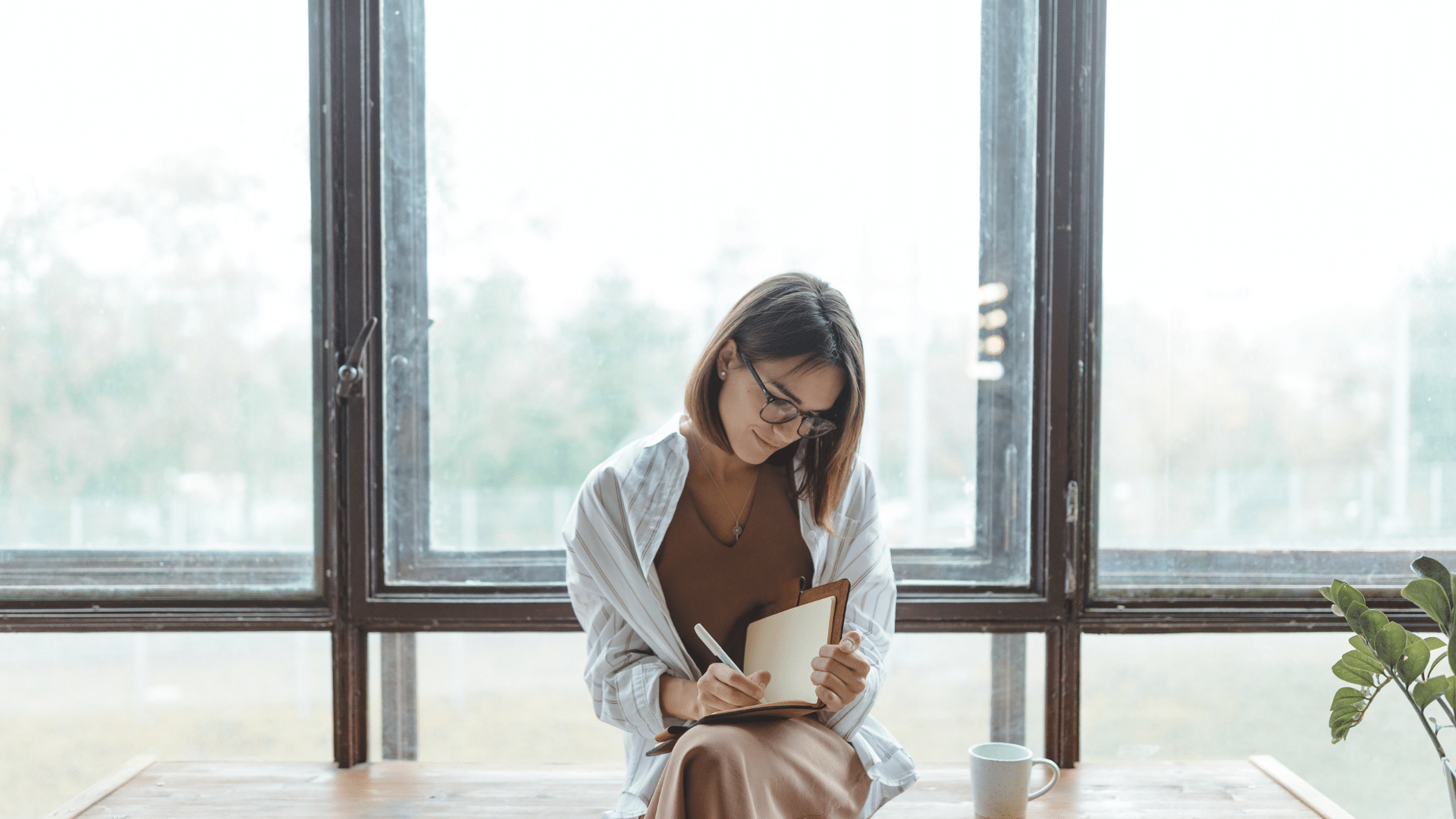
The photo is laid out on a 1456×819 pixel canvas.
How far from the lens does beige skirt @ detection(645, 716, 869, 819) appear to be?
118 cm

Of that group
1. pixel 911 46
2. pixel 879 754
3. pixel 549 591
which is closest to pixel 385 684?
pixel 549 591

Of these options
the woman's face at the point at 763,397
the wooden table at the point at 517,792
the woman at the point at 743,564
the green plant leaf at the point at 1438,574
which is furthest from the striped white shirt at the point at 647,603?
the green plant leaf at the point at 1438,574

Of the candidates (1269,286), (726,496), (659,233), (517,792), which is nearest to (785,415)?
(726,496)

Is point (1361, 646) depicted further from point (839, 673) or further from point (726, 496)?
point (726, 496)

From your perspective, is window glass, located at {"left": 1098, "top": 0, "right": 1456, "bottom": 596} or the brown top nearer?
the brown top

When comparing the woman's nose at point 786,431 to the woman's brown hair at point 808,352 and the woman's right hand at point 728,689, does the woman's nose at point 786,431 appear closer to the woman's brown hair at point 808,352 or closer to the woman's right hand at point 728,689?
the woman's brown hair at point 808,352

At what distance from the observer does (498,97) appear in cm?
183

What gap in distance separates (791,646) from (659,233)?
36.8 inches

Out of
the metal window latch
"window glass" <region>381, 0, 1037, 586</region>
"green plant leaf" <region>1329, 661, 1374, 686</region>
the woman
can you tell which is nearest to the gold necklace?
the woman

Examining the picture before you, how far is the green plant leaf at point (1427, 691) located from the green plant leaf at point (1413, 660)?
0.01m

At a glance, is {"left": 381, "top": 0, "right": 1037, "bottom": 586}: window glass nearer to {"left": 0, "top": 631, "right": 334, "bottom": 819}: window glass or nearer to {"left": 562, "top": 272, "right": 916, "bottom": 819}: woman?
{"left": 0, "top": 631, "right": 334, "bottom": 819}: window glass

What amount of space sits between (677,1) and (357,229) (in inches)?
31.5

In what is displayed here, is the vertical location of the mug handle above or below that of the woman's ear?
below

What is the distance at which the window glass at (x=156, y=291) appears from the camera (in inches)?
71.9
